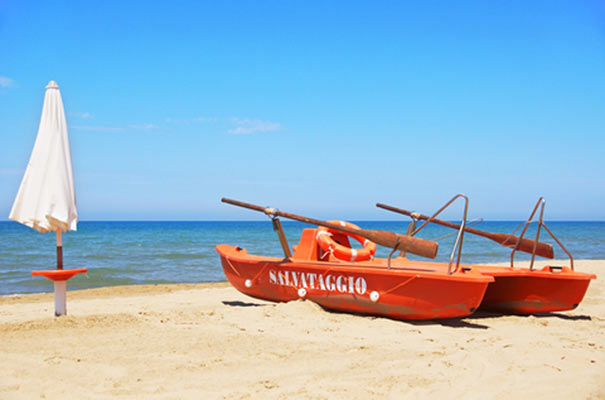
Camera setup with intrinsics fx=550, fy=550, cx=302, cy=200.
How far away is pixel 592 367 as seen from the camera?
4777mm

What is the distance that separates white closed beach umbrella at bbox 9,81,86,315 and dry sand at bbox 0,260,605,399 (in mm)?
1201

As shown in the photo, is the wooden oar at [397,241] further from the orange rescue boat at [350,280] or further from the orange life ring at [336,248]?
the orange life ring at [336,248]

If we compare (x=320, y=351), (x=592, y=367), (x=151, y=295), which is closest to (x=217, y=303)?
(x=151, y=295)

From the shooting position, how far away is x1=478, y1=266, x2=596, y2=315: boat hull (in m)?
7.25

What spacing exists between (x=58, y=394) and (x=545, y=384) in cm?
371

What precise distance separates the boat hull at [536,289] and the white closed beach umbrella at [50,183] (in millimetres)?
5284

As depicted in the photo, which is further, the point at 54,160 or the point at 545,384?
the point at 54,160

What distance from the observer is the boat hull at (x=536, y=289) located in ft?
23.8

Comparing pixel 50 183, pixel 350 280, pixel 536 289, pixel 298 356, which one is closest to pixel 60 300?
pixel 50 183

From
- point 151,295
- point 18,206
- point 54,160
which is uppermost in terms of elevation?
point 54,160

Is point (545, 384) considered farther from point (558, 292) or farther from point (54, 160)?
point (54, 160)

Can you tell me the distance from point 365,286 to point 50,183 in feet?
13.1

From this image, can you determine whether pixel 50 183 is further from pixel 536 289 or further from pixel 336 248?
pixel 536 289

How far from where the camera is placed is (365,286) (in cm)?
720
